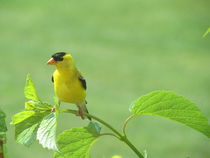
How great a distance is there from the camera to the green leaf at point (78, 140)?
Result: 0.85 meters

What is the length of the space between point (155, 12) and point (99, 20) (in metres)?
1.05

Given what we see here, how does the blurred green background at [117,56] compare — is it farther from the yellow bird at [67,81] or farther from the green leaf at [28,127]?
the green leaf at [28,127]

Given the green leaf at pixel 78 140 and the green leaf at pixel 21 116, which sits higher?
the green leaf at pixel 21 116

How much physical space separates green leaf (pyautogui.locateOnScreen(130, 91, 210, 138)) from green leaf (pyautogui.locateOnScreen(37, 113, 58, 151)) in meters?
0.14

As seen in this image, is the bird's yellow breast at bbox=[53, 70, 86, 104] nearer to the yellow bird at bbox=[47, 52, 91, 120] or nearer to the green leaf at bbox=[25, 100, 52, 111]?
the yellow bird at bbox=[47, 52, 91, 120]

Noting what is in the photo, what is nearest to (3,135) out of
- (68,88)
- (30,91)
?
(30,91)

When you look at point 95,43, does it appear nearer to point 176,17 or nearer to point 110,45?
point 110,45

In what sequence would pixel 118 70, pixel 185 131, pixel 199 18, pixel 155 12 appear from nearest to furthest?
1. pixel 185 131
2. pixel 118 70
3. pixel 199 18
4. pixel 155 12

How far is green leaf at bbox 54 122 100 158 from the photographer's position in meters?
0.85

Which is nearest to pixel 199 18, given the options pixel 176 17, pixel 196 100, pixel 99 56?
pixel 176 17

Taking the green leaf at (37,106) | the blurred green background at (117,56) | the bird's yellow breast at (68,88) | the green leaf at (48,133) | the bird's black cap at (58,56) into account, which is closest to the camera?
the green leaf at (48,133)

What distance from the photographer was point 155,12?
34.4 feet

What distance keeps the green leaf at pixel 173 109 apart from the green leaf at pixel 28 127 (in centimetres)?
13

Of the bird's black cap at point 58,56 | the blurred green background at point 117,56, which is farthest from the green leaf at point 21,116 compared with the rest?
the blurred green background at point 117,56
